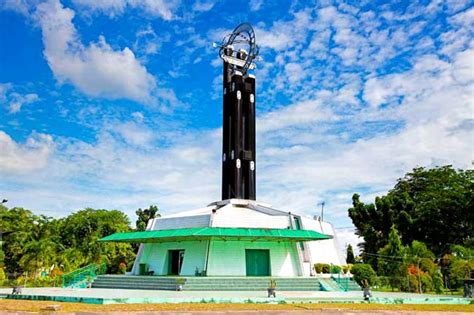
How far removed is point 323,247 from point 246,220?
608 centimetres

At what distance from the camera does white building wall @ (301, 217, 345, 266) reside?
29.6 meters

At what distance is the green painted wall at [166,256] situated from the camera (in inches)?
1045

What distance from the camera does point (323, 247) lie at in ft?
101

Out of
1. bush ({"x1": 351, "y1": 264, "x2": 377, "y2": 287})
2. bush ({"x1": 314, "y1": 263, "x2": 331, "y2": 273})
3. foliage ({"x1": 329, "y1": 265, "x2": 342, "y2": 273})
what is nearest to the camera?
bush ({"x1": 351, "y1": 264, "x2": 377, "y2": 287})

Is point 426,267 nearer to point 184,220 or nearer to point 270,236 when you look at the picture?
point 270,236

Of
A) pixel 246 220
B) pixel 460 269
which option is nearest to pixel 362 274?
pixel 460 269

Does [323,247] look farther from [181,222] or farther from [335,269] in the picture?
[181,222]

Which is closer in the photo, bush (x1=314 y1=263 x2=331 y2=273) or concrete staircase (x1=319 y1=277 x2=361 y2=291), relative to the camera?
concrete staircase (x1=319 y1=277 x2=361 y2=291)

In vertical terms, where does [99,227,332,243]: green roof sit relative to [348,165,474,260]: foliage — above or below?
below

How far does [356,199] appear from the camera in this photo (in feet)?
149

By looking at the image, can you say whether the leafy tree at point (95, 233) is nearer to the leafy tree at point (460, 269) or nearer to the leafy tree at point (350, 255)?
the leafy tree at point (350, 255)

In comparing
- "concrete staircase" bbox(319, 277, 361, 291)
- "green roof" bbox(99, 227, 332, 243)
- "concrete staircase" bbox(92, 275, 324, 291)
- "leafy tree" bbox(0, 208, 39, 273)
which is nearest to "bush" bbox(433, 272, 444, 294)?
"concrete staircase" bbox(319, 277, 361, 291)

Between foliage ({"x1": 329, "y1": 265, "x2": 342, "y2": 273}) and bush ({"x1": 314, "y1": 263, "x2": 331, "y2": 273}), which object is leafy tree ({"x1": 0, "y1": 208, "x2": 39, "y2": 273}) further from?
foliage ({"x1": 329, "y1": 265, "x2": 342, "y2": 273})

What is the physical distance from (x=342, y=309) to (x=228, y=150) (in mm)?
20416
